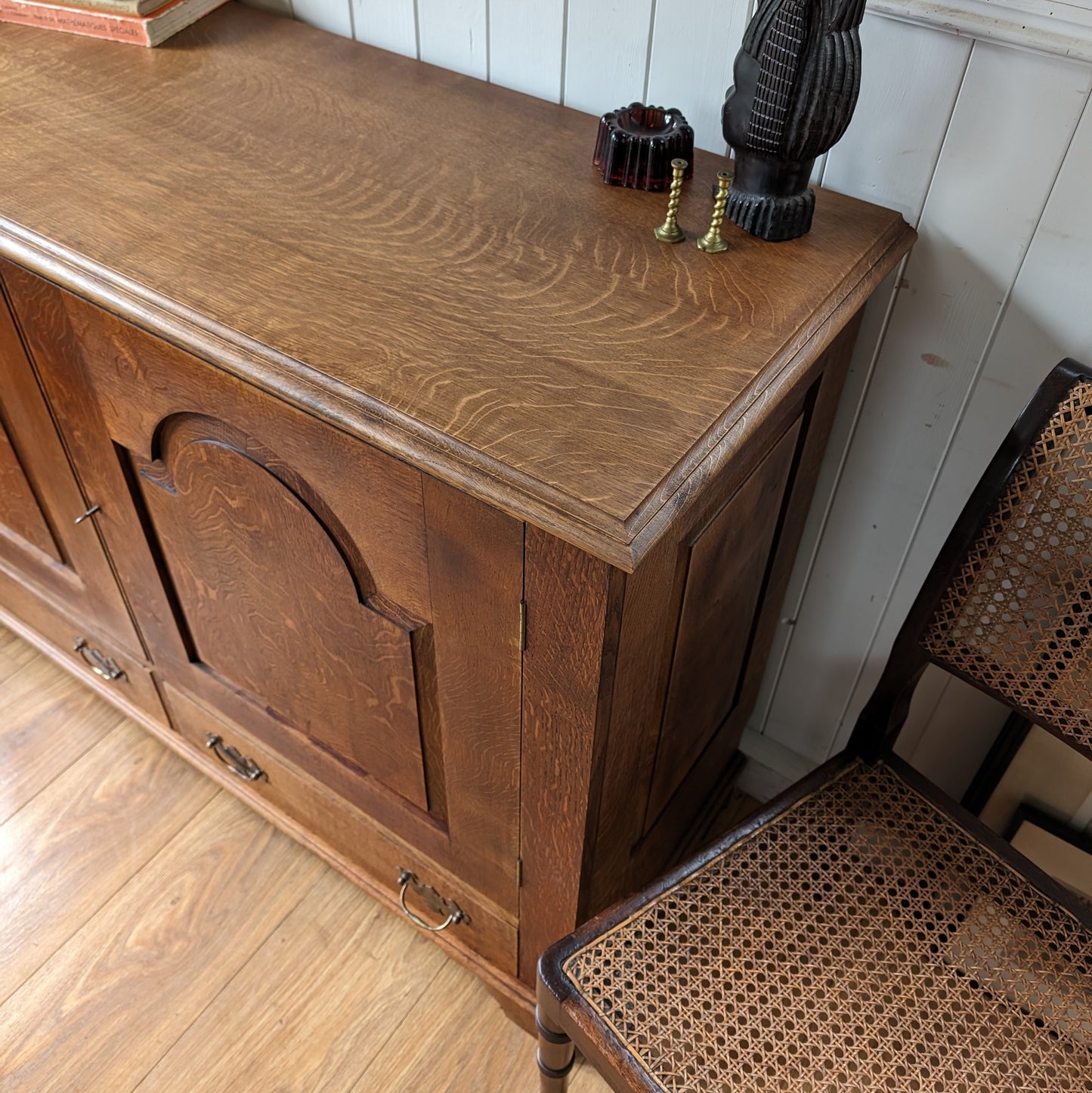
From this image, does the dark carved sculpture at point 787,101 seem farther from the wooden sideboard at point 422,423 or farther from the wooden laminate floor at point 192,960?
the wooden laminate floor at point 192,960

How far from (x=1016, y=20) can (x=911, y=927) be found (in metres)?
0.74

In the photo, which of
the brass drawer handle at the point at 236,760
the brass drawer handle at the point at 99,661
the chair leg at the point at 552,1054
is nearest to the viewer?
the chair leg at the point at 552,1054

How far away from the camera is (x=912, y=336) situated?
0.93 m

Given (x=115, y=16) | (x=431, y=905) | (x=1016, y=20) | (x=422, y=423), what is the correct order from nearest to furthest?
1. (x=422, y=423)
2. (x=1016, y=20)
3. (x=115, y=16)
4. (x=431, y=905)

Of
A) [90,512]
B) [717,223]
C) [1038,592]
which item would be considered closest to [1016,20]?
[717,223]

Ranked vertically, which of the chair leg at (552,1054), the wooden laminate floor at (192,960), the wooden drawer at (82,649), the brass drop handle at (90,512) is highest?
the brass drop handle at (90,512)

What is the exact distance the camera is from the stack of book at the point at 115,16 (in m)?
1.04

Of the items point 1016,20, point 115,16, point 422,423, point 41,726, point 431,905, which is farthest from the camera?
point 41,726

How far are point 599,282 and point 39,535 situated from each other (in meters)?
0.87

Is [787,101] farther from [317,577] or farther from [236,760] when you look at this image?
[236,760]

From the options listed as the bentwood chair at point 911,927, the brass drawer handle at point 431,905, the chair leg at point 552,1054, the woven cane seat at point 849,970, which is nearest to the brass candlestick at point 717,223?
the bentwood chair at point 911,927

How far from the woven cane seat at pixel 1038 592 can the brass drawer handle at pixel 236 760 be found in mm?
841

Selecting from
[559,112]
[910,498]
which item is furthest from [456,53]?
[910,498]

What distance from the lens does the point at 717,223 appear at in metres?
0.79
